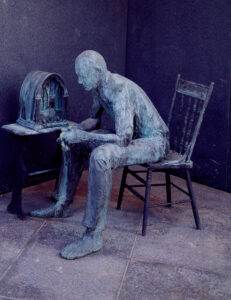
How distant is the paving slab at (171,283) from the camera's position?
2.95 meters

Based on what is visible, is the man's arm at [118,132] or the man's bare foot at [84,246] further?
the man's arm at [118,132]

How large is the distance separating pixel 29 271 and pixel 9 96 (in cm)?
176

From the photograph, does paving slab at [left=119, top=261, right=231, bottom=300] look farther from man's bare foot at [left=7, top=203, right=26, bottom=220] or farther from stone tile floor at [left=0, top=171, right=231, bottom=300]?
man's bare foot at [left=7, top=203, right=26, bottom=220]

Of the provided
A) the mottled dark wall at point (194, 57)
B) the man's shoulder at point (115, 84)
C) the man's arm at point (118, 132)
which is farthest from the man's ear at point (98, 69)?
the mottled dark wall at point (194, 57)

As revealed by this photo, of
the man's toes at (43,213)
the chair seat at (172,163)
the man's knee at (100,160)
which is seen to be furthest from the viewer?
the man's toes at (43,213)

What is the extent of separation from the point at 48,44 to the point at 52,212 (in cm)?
167

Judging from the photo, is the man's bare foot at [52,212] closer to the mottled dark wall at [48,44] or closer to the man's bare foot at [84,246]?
the mottled dark wall at [48,44]

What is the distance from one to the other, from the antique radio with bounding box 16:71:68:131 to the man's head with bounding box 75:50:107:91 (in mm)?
484

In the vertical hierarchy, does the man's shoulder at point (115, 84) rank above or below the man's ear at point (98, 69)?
below

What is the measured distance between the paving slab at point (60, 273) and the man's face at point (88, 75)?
1.21 metres

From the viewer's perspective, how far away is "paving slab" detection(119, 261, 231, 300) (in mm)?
2945

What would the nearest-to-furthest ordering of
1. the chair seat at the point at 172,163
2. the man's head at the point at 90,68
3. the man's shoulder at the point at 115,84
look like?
the man's head at the point at 90,68 → the man's shoulder at the point at 115,84 → the chair seat at the point at 172,163

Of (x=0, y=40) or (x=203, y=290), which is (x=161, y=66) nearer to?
(x=0, y=40)

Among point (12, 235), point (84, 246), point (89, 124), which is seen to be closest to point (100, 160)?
point (84, 246)
